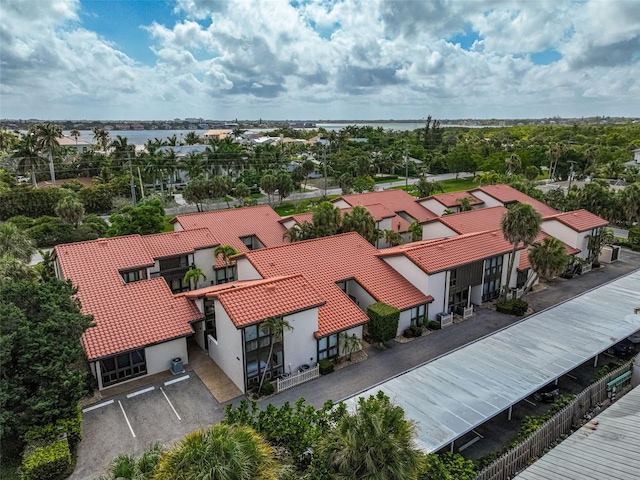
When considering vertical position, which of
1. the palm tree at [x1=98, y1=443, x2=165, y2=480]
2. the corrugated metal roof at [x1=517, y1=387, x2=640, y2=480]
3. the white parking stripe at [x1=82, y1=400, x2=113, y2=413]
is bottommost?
the white parking stripe at [x1=82, y1=400, x2=113, y2=413]

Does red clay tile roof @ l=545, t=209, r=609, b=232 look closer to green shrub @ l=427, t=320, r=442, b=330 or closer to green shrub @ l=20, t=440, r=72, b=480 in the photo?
green shrub @ l=427, t=320, r=442, b=330

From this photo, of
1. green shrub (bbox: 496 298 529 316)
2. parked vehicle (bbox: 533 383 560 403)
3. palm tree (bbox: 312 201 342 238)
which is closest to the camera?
parked vehicle (bbox: 533 383 560 403)

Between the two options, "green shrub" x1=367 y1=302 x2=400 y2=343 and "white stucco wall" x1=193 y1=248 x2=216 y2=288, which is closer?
"green shrub" x1=367 y1=302 x2=400 y2=343

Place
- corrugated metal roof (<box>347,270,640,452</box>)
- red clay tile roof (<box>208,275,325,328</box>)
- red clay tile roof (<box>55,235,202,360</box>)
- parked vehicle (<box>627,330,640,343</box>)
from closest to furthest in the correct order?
corrugated metal roof (<box>347,270,640,452</box>) < red clay tile roof (<box>208,275,325,328</box>) < red clay tile roof (<box>55,235,202,360</box>) < parked vehicle (<box>627,330,640,343</box>)

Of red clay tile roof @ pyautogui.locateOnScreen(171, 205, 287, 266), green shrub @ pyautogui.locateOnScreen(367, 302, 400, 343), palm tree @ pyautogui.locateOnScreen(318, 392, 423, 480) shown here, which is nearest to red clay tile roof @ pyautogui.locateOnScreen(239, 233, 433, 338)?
green shrub @ pyautogui.locateOnScreen(367, 302, 400, 343)

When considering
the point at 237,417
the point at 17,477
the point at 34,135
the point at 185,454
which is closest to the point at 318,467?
the point at 237,417

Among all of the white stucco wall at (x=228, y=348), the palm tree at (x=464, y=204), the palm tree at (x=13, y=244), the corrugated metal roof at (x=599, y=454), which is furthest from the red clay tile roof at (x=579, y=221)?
the palm tree at (x=13, y=244)

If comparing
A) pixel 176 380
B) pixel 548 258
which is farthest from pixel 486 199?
pixel 176 380
